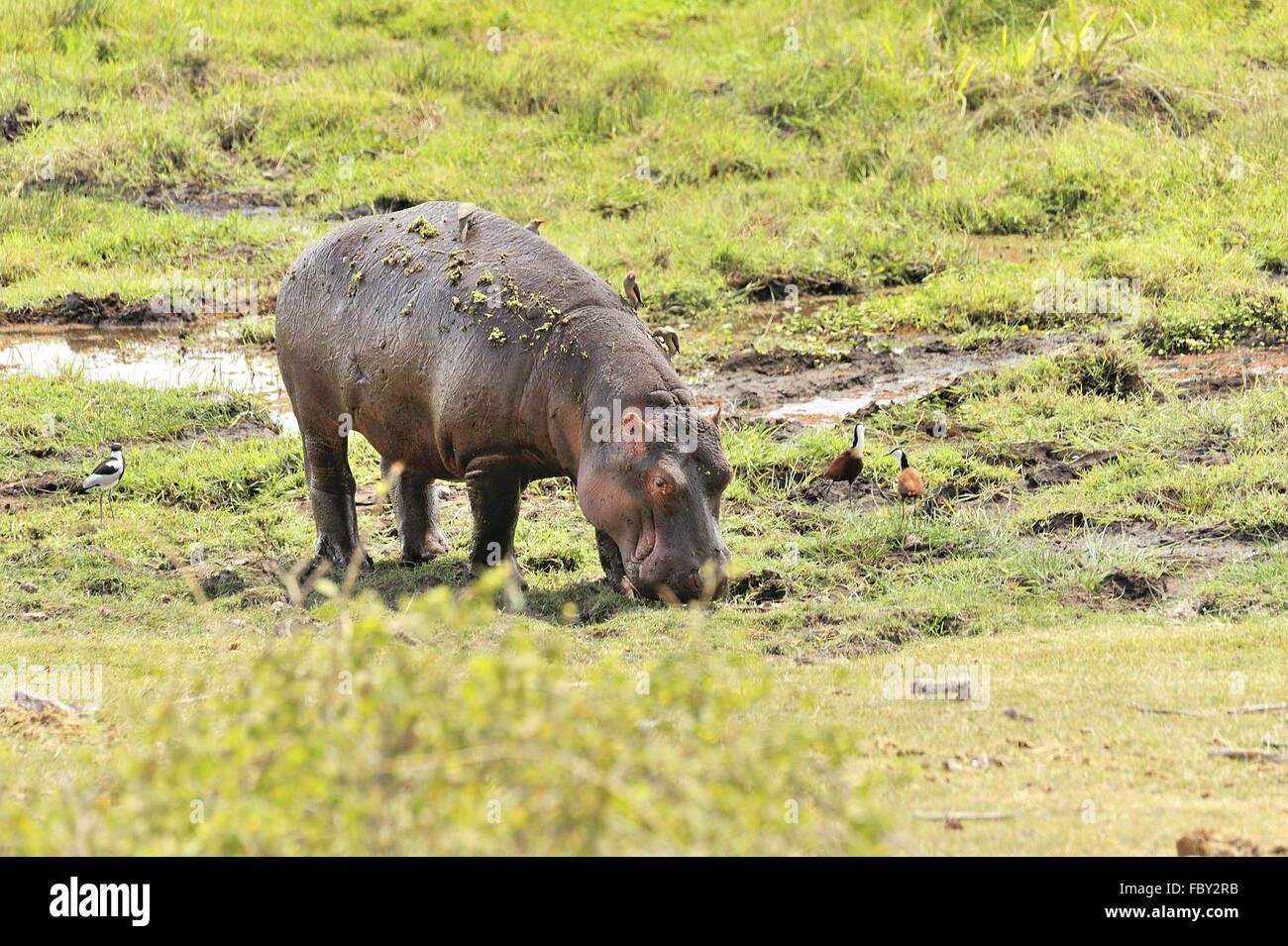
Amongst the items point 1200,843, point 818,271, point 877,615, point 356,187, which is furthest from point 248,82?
point 1200,843

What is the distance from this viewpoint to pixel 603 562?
790 cm

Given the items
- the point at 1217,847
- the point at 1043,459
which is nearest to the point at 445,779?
the point at 1217,847

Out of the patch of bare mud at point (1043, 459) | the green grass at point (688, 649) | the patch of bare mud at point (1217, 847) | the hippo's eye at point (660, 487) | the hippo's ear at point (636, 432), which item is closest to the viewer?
the green grass at point (688, 649)

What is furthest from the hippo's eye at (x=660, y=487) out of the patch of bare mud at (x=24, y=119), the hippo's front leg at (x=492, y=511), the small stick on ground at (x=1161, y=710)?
the patch of bare mud at (x=24, y=119)

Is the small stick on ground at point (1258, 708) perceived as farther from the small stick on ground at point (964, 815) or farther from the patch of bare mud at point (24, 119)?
the patch of bare mud at point (24, 119)

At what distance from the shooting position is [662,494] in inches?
268

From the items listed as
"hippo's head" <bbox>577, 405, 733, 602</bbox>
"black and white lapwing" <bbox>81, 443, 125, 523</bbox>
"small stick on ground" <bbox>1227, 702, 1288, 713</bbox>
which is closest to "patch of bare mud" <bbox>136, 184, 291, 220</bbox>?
"black and white lapwing" <bbox>81, 443, 125, 523</bbox>

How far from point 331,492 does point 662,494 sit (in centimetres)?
292

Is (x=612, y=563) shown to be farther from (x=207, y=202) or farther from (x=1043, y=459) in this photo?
(x=207, y=202)

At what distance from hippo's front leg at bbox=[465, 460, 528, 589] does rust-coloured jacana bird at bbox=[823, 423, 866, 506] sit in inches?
89.6

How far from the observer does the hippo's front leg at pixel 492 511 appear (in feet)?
25.7

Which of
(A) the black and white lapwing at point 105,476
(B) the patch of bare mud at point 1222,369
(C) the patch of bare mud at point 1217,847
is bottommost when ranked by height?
(A) the black and white lapwing at point 105,476

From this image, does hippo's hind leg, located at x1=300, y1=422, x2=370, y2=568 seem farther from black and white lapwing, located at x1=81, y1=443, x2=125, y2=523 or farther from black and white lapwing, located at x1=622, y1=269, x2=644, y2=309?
black and white lapwing, located at x1=622, y1=269, x2=644, y2=309

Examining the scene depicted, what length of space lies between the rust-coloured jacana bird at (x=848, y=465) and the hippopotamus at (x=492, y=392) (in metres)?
2.10
